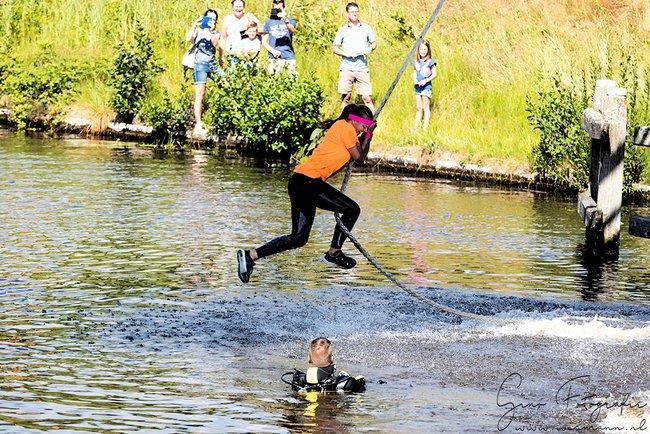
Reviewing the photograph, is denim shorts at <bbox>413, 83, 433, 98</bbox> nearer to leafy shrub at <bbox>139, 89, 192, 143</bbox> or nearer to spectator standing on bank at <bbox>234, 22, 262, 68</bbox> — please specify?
spectator standing on bank at <bbox>234, 22, 262, 68</bbox>

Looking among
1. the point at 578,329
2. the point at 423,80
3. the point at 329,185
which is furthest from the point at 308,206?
the point at 423,80

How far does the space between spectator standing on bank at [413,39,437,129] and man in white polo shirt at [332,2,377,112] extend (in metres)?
A: 0.89

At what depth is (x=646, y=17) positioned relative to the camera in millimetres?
35500

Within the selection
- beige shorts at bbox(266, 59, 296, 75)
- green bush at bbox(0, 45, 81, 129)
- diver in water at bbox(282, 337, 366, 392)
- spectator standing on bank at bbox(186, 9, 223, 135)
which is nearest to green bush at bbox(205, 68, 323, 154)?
beige shorts at bbox(266, 59, 296, 75)

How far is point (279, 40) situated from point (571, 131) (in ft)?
21.5

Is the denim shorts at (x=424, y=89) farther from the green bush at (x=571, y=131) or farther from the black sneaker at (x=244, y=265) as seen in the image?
the black sneaker at (x=244, y=265)

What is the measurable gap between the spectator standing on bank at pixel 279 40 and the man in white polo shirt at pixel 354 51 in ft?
4.14

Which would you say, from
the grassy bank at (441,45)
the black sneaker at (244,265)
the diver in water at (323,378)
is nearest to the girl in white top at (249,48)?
the grassy bank at (441,45)

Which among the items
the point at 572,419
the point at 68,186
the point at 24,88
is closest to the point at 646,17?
the point at 24,88

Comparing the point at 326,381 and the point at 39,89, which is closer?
the point at 326,381

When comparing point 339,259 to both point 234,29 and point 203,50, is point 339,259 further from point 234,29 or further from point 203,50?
point 203,50

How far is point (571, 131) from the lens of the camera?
24.0 meters

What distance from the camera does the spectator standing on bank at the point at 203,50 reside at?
28.6m

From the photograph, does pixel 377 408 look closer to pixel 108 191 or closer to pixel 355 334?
pixel 355 334
